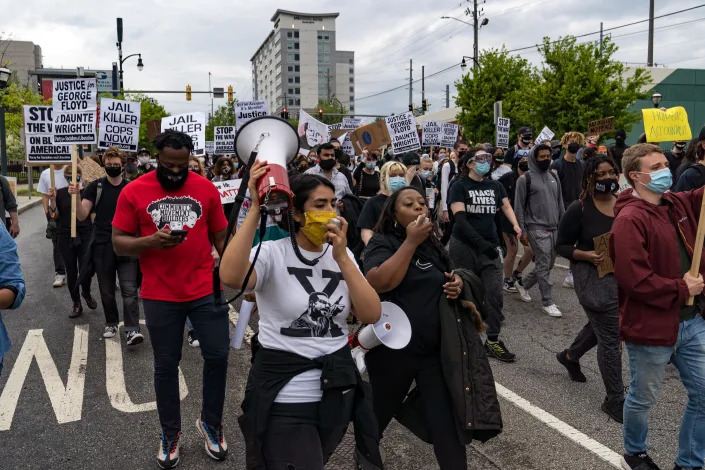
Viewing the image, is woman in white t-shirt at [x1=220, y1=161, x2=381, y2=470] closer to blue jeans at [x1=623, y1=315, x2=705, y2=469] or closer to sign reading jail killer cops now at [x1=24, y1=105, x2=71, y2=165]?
blue jeans at [x1=623, y1=315, x2=705, y2=469]

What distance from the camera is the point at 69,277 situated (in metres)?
7.84

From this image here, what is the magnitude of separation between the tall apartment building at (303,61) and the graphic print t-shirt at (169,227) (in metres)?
125

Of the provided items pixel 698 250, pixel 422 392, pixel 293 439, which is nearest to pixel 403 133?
pixel 698 250

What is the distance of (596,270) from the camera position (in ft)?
15.4

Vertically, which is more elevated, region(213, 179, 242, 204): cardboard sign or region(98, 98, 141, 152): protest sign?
region(98, 98, 141, 152): protest sign

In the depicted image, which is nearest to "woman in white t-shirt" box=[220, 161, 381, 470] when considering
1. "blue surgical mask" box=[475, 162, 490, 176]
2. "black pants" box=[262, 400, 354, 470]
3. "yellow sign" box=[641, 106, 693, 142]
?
"black pants" box=[262, 400, 354, 470]

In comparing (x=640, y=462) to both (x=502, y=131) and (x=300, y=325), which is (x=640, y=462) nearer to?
(x=300, y=325)

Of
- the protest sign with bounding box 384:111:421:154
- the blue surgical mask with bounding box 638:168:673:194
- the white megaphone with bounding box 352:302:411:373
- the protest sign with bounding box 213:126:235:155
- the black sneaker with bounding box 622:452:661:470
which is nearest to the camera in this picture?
the white megaphone with bounding box 352:302:411:373

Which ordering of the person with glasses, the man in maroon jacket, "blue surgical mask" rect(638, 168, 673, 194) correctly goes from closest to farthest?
the man in maroon jacket, "blue surgical mask" rect(638, 168, 673, 194), the person with glasses

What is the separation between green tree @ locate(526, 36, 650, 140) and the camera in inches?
1118

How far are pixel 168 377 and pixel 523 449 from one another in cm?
227

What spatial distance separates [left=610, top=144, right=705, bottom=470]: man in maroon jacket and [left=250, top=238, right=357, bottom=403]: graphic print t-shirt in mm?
1664

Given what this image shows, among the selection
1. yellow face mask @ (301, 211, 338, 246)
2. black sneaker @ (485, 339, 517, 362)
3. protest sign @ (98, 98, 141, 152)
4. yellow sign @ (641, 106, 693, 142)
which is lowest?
black sneaker @ (485, 339, 517, 362)

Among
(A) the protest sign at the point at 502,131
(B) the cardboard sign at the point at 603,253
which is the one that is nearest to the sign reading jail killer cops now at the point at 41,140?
(B) the cardboard sign at the point at 603,253
